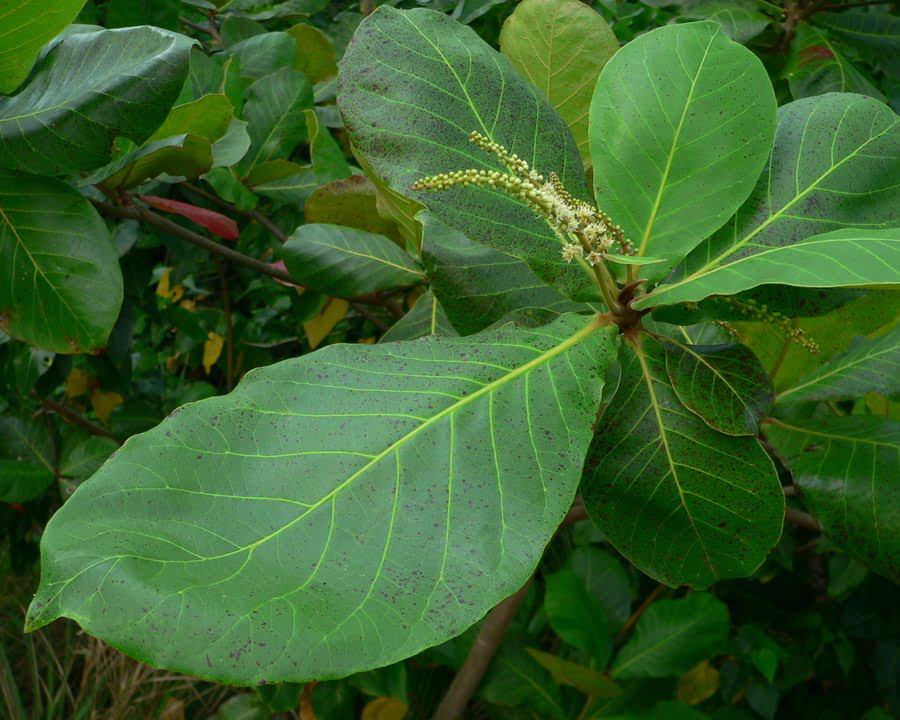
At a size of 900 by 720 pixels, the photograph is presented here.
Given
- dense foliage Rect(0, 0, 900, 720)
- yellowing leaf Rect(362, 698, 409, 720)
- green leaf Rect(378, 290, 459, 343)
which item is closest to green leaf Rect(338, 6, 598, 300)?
dense foliage Rect(0, 0, 900, 720)

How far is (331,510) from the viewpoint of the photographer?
0.48m

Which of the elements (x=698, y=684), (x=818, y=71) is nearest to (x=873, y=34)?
(x=818, y=71)

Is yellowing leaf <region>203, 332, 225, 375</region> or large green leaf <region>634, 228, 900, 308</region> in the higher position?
large green leaf <region>634, 228, 900, 308</region>

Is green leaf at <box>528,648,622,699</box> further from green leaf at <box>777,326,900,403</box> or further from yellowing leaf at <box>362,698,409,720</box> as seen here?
green leaf at <box>777,326,900,403</box>

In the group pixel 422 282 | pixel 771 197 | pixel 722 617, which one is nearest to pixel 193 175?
pixel 422 282

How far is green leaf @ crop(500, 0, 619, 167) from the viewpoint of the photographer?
809 millimetres

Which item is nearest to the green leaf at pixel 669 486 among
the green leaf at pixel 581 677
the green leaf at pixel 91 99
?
the green leaf at pixel 91 99

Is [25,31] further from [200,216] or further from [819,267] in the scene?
[819,267]

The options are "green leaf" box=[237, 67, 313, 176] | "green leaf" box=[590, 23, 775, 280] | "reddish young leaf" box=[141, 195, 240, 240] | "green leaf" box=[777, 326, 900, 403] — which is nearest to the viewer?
"green leaf" box=[590, 23, 775, 280]

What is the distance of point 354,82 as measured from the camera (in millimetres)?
648

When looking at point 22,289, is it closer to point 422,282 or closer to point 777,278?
point 422,282

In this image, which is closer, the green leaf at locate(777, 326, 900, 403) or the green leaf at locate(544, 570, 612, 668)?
the green leaf at locate(777, 326, 900, 403)

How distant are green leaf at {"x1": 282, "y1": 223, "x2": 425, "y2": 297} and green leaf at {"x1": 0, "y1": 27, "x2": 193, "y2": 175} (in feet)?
0.73

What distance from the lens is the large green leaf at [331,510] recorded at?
421 millimetres
